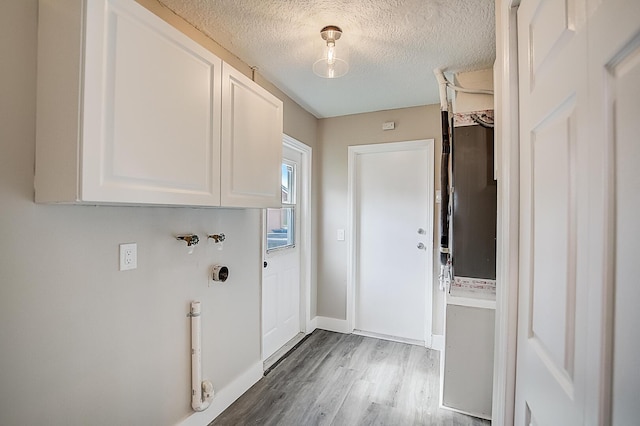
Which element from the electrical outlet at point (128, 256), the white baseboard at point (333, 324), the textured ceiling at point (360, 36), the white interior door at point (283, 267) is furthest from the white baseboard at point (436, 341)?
the electrical outlet at point (128, 256)

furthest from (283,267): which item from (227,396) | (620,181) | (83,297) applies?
(620,181)

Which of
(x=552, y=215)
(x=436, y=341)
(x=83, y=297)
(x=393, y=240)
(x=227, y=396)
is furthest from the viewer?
(x=393, y=240)

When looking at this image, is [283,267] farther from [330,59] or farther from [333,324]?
[330,59]

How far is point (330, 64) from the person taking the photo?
1833 mm

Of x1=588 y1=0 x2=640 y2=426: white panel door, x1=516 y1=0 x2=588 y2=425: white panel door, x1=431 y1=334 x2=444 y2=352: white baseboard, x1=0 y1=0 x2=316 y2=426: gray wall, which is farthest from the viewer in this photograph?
x1=431 y1=334 x2=444 y2=352: white baseboard

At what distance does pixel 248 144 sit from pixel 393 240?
1.98 meters

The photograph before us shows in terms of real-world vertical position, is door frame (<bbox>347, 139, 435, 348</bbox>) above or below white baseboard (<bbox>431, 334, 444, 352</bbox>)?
A: above

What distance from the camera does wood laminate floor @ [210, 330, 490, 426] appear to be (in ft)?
6.31

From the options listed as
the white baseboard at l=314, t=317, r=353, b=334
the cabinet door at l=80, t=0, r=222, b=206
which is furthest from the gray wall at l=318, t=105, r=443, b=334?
the cabinet door at l=80, t=0, r=222, b=206

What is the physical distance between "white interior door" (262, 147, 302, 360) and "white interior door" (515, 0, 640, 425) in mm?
2032

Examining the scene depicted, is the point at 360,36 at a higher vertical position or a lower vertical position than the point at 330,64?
higher

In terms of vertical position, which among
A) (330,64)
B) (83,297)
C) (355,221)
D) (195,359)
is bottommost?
(195,359)

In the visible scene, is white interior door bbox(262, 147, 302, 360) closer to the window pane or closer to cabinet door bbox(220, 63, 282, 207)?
the window pane

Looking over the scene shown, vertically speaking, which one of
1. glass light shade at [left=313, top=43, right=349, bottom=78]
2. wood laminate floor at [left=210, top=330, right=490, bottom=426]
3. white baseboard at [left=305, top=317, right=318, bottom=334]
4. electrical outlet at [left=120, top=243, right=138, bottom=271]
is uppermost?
glass light shade at [left=313, top=43, right=349, bottom=78]
